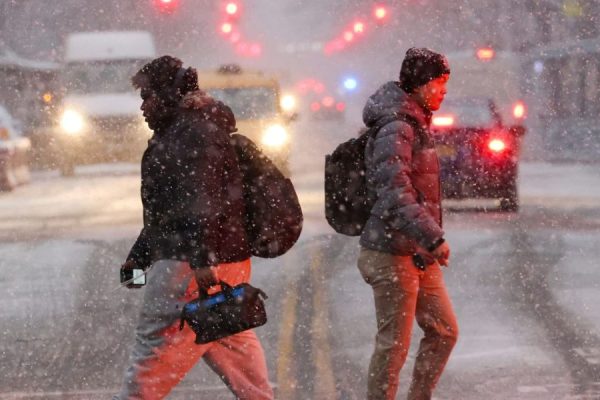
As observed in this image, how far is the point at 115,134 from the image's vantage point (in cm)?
2388

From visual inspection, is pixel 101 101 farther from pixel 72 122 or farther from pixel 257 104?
pixel 257 104

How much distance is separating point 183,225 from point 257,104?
16502 millimetres

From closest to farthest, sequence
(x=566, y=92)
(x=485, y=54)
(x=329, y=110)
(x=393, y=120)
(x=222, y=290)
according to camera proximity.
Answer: (x=222, y=290)
(x=393, y=120)
(x=485, y=54)
(x=566, y=92)
(x=329, y=110)

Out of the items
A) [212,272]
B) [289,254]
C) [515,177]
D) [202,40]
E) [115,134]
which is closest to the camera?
[212,272]

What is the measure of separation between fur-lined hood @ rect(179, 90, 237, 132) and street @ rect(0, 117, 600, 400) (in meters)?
2.11

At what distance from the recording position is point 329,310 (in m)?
8.58

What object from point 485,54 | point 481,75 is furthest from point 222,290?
point 485,54

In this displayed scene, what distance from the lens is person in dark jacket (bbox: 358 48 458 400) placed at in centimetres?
493

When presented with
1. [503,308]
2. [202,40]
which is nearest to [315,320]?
[503,308]

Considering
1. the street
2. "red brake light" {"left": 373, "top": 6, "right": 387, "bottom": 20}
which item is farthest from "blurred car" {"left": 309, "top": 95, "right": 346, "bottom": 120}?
the street

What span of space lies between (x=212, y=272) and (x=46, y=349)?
3530 millimetres

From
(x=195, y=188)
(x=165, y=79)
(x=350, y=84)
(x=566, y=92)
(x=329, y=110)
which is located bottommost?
(x=329, y=110)

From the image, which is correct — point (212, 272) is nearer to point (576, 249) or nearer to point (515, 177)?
point (576, 249)

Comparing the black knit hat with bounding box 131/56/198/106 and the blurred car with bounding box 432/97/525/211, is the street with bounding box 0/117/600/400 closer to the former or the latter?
the blurred car with bounding box 432/97/525/211
